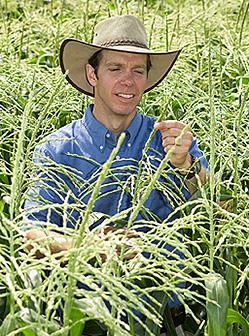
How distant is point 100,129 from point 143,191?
0.65 meters

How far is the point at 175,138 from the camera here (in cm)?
221

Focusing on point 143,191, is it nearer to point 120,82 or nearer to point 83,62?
point 120,82

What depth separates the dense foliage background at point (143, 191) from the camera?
4.00 ft

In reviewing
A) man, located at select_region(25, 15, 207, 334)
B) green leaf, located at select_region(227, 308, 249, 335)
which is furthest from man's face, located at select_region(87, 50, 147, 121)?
green leaf, located at select_region(227, 308, 249, 335)

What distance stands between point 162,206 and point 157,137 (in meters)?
0.23

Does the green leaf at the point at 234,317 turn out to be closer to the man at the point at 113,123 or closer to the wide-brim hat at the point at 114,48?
the man at the point at 113,123

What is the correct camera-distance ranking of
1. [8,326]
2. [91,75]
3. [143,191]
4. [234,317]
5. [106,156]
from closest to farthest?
[8,326]
[234,317]
[143,191]
[106,156]
[91,75]

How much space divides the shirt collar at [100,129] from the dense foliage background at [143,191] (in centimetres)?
11

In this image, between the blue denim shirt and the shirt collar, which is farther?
the shirt collar

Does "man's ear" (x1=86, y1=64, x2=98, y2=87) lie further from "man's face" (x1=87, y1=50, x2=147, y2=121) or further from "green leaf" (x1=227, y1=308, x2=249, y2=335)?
"green leaf" (x1=227, y1=308, x2=249, y2=335)

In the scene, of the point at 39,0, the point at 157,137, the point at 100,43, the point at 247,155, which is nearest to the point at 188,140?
the point at 247,155

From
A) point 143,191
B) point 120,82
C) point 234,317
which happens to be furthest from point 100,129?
point 234,317

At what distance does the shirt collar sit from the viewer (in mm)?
2553

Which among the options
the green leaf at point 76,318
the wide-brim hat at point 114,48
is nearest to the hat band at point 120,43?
the wide-brim hat at point 114,48
